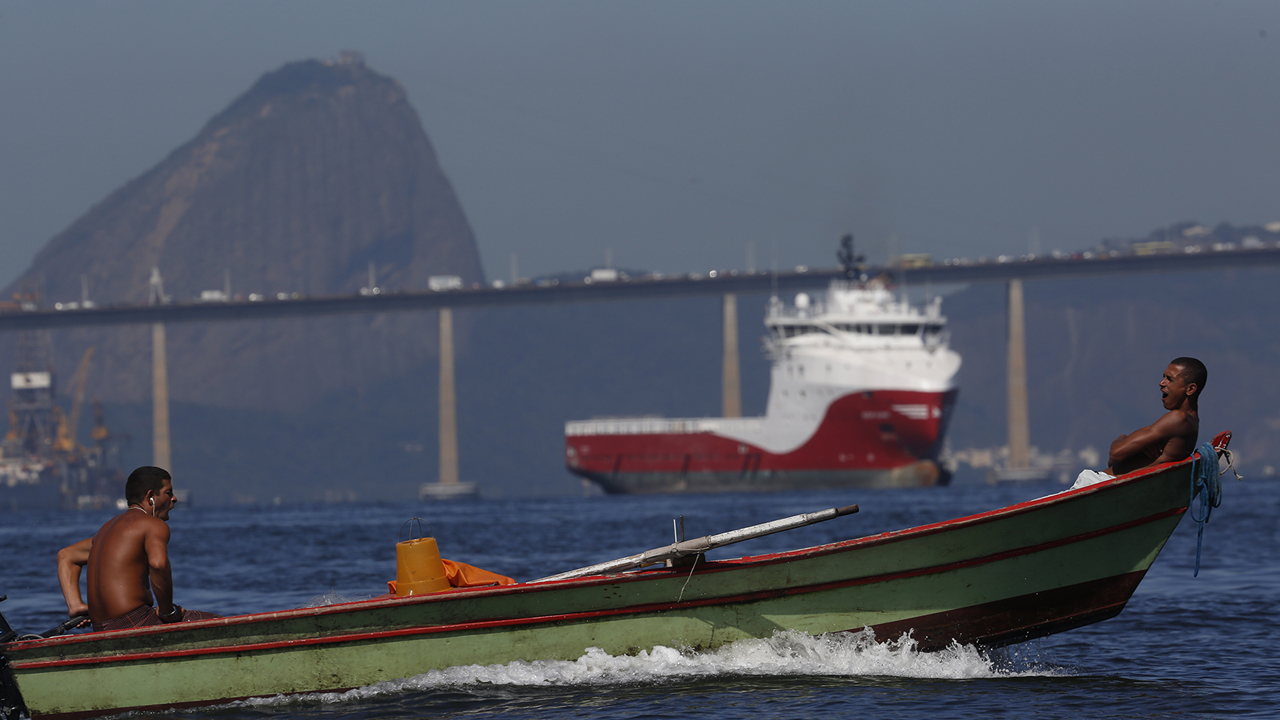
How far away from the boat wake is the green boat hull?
9cm

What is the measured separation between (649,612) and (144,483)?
4.17 metres

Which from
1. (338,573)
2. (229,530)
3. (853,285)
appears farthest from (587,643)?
(853,285)

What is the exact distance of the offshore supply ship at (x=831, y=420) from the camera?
2926 inches

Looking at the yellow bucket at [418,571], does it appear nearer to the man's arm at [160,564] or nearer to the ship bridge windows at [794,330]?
the man's arm at [160,564]

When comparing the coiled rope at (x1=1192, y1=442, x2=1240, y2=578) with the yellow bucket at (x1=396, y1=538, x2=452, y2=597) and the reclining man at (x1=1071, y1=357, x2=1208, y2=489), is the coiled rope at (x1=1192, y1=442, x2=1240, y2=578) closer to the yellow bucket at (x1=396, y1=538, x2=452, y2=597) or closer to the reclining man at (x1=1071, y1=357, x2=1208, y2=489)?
the reclining man at (x1=1071, y1=357, x2=1208, y2=489)

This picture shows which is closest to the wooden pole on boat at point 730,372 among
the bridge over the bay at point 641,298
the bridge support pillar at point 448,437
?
the bridge over the bay at point 641,298

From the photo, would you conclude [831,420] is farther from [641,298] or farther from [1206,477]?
[1206,477]

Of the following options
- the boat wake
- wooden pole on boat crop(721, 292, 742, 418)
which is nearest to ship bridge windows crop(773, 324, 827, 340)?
wooden pole on boat crop(721, 292, 742, 418)

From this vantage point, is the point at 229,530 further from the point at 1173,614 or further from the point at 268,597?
Answer: the point at 1173,614

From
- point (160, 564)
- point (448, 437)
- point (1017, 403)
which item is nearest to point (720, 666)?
point (160, 564)

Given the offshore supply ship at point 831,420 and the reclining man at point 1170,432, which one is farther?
the offshore supply ship at point 831,420

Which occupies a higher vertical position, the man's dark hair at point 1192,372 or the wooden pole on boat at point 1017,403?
the man's dark hair at point 1192,372

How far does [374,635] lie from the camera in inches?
482

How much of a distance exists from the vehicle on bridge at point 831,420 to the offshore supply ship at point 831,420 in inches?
2.0
